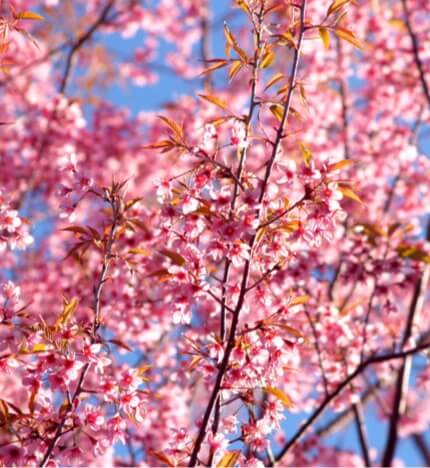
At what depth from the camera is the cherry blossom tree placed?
261cm

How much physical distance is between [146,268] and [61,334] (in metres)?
1.40

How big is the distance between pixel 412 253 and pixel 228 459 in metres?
1.82

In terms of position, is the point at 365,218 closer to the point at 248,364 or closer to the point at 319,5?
the point at 319,5

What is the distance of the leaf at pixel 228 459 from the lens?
2.51 meters

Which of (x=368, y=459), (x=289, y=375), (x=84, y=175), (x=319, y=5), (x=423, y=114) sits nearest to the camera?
(x=84, y=175)

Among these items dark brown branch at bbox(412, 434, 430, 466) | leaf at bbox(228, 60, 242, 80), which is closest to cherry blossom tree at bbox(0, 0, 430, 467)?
leaf at bbox(228, 60, 242, 80)

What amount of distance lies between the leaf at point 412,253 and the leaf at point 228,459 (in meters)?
1.70

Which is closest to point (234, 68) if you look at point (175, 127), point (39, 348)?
point (175, 127)

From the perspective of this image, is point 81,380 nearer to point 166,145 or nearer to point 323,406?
point 166,145

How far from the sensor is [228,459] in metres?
2.52

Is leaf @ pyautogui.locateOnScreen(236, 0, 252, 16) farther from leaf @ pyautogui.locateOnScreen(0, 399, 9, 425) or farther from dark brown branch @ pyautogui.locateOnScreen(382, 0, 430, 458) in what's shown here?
dark brown branch @ pyautogui.locateOnScreen(382, 0, 430, 458)

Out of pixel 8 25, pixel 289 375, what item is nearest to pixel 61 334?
pixel 8 25

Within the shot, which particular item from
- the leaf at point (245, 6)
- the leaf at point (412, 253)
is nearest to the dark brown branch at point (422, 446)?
the leaf at point (412, 253)

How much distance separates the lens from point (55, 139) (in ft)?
23.0
